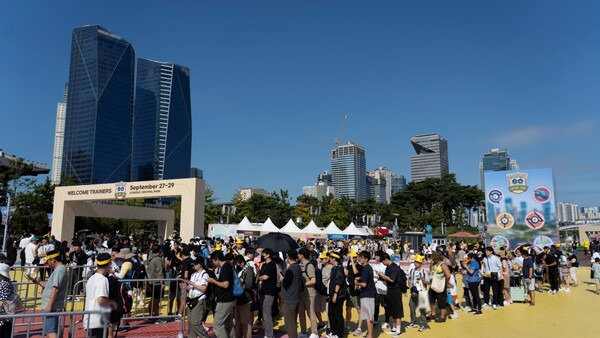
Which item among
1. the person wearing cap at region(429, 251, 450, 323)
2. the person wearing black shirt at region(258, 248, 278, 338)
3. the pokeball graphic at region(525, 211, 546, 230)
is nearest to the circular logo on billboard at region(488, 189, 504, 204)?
the pokeball graphic at region(525, 211, 546, 230)

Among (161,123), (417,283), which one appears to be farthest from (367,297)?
(161,123)

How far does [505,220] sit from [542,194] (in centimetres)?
268

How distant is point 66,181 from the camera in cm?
4981

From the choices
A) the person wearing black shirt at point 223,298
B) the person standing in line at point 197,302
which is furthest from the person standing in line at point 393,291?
the person standing in line at point 197,302

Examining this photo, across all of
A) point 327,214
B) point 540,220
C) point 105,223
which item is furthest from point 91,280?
point 327,214

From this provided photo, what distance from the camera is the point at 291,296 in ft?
24.2

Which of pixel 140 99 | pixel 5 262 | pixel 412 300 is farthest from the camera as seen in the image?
pixel 140 99

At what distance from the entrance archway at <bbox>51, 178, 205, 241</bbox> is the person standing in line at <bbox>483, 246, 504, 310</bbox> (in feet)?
50.3

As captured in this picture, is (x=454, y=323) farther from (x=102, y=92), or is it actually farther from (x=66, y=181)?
(x=102, y=92)

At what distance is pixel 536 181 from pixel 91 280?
26802mm

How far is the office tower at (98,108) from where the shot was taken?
132 metres

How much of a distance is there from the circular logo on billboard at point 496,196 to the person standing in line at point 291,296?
75.1 feet

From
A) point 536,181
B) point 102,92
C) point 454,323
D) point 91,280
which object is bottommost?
point 454,323

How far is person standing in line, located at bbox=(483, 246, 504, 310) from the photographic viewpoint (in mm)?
11367
